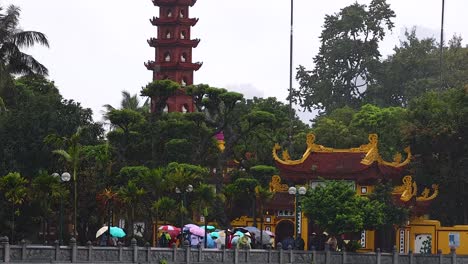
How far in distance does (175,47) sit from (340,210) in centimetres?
3003

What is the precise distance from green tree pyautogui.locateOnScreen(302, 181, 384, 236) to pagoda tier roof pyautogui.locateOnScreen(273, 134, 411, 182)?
4278mm

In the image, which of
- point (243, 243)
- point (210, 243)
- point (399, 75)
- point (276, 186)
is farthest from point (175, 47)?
point (243, 243)

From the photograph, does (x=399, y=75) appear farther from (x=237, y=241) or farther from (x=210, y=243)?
(x=237, y=241)

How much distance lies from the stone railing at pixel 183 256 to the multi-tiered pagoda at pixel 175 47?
1335 inches

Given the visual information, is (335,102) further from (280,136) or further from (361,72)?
(280,136)

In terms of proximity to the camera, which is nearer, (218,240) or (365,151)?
(218,240)

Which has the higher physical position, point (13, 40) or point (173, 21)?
point (173, 21)

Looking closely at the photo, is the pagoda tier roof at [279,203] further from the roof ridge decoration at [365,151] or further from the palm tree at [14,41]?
the palm tree at [14,41]

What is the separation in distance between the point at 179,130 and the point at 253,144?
8161mm

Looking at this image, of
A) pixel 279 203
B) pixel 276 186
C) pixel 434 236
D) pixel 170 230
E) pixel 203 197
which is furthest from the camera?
pixel 276 186

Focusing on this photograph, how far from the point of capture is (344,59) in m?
125

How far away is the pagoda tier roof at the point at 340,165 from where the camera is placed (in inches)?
2790

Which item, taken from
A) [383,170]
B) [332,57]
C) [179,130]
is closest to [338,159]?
[383,170]

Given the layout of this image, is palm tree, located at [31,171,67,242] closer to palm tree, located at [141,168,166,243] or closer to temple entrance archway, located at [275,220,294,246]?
palm tree, located at [141,168,166,243]
